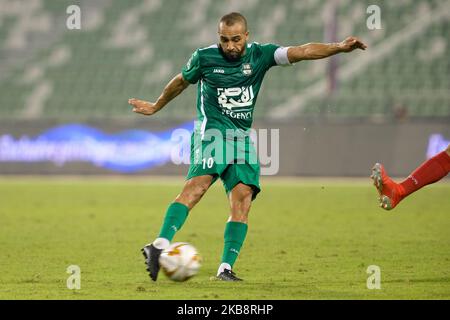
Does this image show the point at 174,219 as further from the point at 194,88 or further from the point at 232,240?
the point at 194,88

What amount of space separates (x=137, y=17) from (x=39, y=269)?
20.3 metres

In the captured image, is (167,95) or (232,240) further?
(167,95)

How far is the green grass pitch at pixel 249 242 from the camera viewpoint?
6734 mm

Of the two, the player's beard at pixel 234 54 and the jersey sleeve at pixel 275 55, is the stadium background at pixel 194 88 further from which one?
the player's beard at pixel 234 54

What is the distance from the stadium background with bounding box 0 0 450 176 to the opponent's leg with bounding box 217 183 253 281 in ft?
37.5

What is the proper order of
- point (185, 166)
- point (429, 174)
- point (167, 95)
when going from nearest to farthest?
point (167, 95)
point (429, 174)
point (185, 166)

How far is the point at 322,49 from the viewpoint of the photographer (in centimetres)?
712

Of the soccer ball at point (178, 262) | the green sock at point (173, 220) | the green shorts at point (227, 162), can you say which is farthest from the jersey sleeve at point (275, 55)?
the soccer ball at point (178, 262)

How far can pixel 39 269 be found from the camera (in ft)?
26.0

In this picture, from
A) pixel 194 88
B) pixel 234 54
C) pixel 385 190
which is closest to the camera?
pixel 234 54

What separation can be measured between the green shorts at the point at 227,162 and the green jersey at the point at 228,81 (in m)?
0.12

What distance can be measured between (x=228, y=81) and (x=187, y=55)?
1885 centimetres

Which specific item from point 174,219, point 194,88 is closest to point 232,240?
point 174,219
